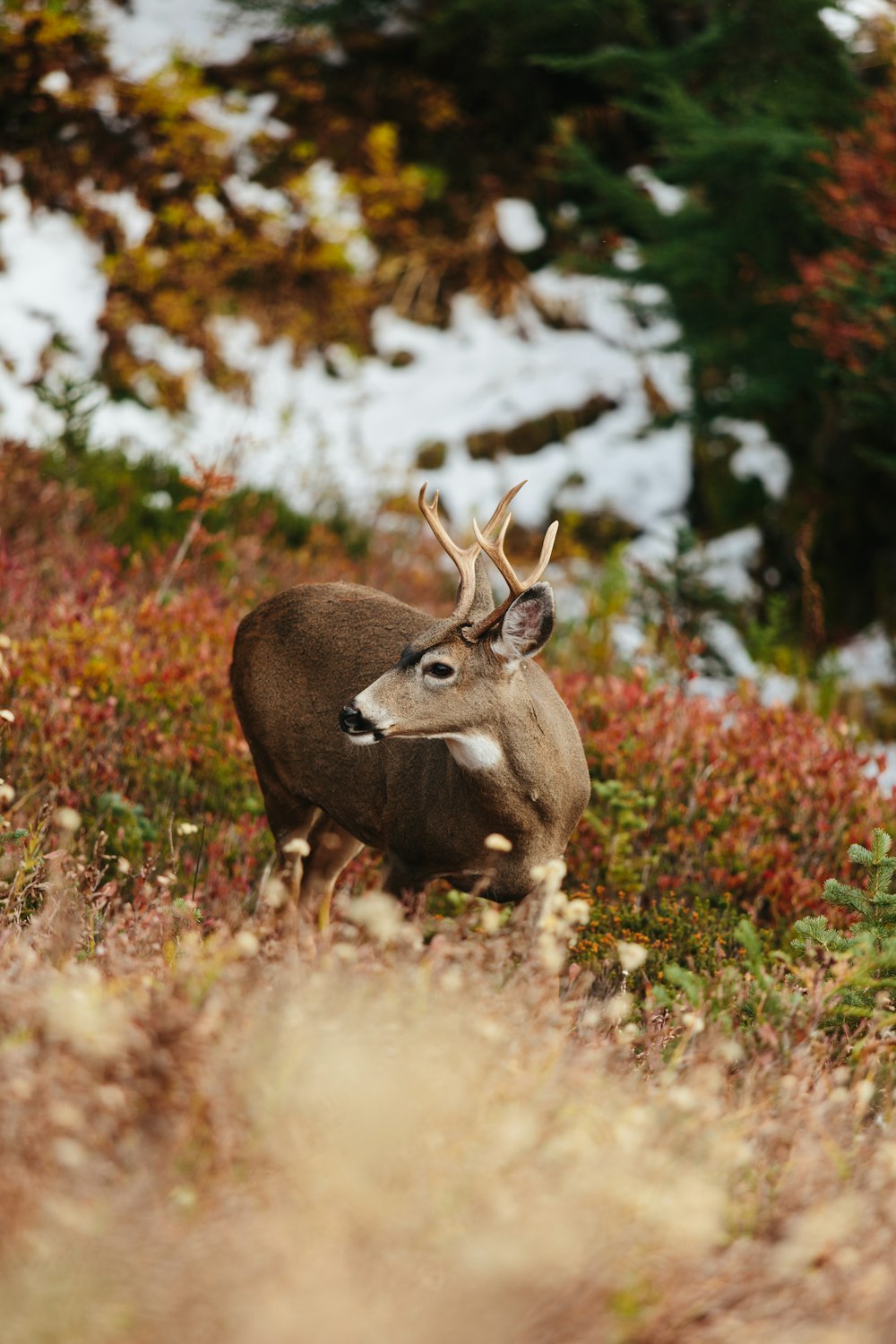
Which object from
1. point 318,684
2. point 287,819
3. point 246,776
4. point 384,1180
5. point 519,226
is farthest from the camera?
point 519,226

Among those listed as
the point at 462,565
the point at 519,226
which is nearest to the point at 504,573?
the point at 462,565

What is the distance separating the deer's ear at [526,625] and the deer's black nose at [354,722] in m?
0.55

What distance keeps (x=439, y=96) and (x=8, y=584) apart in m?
10.3

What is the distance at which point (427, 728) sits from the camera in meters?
4.54

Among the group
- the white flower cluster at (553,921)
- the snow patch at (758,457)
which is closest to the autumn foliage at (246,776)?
the white flower cluster at (553,921)

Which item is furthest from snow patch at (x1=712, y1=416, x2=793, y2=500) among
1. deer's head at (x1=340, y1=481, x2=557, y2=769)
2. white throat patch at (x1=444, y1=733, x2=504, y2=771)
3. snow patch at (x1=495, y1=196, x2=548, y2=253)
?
white throat patch at (x1=444, y1=733, x2=504, y2=771)

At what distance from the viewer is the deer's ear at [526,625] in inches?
178

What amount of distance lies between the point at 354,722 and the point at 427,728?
0.27 m

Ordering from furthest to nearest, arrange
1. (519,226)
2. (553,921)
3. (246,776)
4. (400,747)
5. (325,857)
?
(519,226)
(246,776)
(325,857)
(400,747)
(553,921)

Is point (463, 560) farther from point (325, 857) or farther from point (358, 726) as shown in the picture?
point (325, 857)

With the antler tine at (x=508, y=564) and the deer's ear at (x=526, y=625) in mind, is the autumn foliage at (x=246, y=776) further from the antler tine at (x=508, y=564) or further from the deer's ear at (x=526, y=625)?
the antler tine at (x=508, y=564)

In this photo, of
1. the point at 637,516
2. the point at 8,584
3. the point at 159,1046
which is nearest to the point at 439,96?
the point at 637,516

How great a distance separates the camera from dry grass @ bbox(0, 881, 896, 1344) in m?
2.07

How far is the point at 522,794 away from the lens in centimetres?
462
